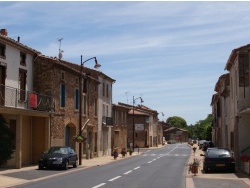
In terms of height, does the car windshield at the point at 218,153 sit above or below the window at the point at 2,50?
below

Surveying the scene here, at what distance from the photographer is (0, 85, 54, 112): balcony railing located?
89.9ft

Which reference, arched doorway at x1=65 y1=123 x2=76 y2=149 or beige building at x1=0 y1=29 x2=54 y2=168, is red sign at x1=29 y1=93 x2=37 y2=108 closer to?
beige building at x1=0 y1=29 x2=54 y2=168

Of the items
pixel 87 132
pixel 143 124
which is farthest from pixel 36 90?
pixel 143 124

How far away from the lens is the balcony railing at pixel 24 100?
89.9 feet

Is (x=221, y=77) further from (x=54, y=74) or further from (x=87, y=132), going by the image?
(x=54, y=74)

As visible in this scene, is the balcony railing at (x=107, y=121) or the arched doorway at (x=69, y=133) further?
the balcony railing at (x=107, y=121)

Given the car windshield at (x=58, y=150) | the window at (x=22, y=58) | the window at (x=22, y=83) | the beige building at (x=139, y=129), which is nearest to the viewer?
the car windshield at (x=58, y=150)

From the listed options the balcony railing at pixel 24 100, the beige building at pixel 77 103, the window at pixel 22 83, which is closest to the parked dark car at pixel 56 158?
the balcony railing at pixel 24 100

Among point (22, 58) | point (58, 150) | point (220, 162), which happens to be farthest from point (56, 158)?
point (220, 162)

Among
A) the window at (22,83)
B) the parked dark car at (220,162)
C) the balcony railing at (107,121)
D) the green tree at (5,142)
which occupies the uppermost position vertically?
the window at (22,83)

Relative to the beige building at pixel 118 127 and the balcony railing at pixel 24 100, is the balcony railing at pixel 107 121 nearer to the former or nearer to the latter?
the beige building at pixel 118 127

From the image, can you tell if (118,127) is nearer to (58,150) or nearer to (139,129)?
(139,129)

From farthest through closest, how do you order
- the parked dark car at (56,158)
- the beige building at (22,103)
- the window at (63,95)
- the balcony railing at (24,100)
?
the window at (63,95)
the parked dark car at (56,158)
the beige building at (22,103)
the balcony railing at (24,100)

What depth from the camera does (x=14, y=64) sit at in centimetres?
3023
